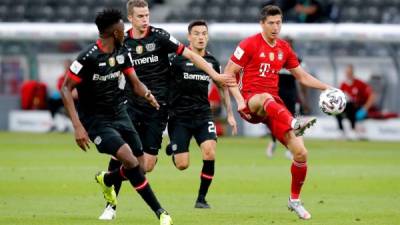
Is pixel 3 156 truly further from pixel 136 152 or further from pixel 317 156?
pixel 136 152

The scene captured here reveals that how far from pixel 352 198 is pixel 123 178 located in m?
3.98

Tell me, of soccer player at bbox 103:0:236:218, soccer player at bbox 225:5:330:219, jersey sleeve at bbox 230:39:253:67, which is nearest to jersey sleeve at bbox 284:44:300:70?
soccer player at bbox 225:5:330:219

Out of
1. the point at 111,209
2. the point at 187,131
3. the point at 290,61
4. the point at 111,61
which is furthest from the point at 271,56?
the point at 111,209

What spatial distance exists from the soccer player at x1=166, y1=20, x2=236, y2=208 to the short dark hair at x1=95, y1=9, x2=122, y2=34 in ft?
8.92

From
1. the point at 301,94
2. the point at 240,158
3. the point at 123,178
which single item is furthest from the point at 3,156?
the point at 123,178

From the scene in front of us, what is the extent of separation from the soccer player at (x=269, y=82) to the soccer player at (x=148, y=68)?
926mm

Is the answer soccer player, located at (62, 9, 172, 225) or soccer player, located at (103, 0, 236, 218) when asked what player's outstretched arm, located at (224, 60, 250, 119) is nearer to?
soccer player, located at (103, 0, 236, 218)

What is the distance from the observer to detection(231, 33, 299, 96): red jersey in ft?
42.8

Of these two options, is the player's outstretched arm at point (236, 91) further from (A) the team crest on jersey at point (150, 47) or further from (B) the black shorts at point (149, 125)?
(B) the black shorts at point (149, 125)

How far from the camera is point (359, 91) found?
28.8 metres

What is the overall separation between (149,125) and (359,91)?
15.3m

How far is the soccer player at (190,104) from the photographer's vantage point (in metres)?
14.2

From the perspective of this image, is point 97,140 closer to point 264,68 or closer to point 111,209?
point 111,209

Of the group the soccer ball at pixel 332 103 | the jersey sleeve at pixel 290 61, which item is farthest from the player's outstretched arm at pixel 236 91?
the soccer ball at pixel 332 103
